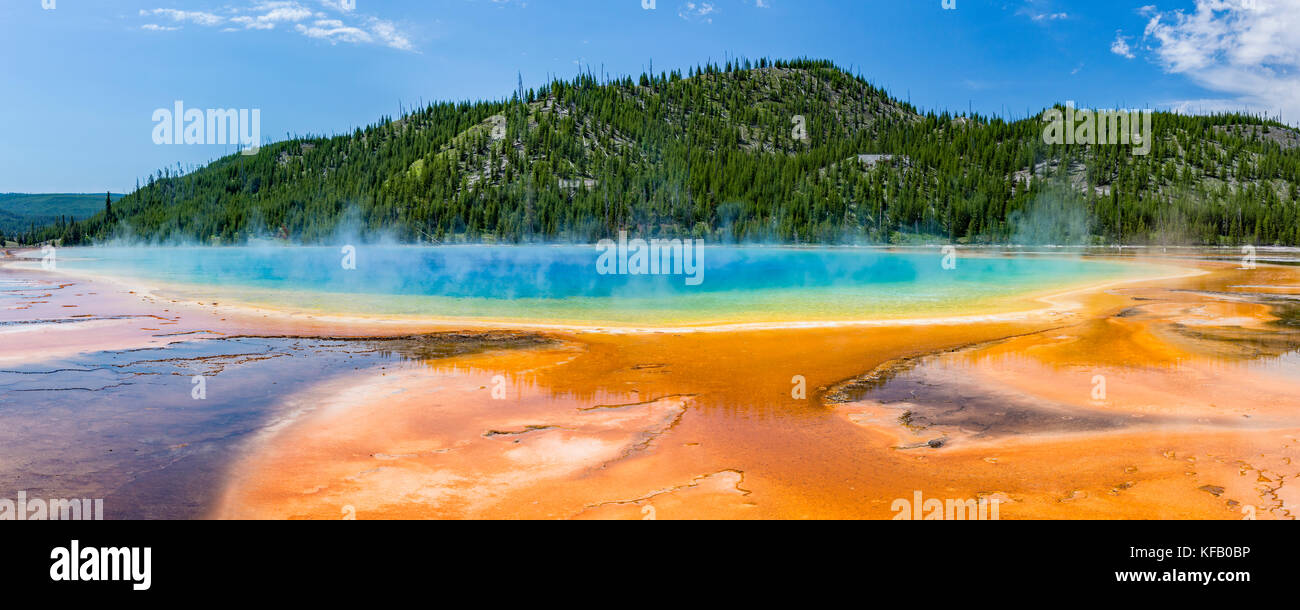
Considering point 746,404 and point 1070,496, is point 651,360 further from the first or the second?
point 1070,496

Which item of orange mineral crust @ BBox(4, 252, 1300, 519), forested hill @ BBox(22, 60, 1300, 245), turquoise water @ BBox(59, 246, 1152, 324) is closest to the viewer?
orange mineral crust @ BBox(4, 252, 1300, 519)

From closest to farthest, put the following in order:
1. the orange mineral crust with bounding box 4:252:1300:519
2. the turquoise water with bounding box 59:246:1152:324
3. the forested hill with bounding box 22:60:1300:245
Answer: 1. the orange mineral crust with bounding box 4:252:1300:519
2. the turquoise water with bounding box 59:246:1152:324
3. the forested hill with bounding box 22:60:1300:245

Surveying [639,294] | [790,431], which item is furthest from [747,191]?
[790,431]

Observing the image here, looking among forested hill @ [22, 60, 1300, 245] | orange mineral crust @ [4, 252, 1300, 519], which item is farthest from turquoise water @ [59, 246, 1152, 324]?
forested hill @ [22, 60, 1300, 245]

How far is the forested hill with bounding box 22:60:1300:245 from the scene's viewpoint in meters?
115

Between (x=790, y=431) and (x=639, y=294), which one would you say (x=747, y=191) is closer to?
(x=639, y=294)

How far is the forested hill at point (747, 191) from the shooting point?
115375mm

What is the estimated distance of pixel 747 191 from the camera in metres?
136

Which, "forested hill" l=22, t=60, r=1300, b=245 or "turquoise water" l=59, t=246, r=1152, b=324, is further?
"forested hill" l=22, t=60, r=1300, b=245

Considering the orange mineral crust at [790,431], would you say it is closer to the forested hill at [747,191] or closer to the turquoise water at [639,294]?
the turquoise water at [639,294]

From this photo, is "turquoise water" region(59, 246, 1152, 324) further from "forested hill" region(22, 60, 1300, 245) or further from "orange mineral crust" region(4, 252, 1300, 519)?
"forested hill" region(22, 60, 1300, 245)

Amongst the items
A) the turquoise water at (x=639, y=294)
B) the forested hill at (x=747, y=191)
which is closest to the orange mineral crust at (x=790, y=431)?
the turquoise water at (x=639, y=294)
